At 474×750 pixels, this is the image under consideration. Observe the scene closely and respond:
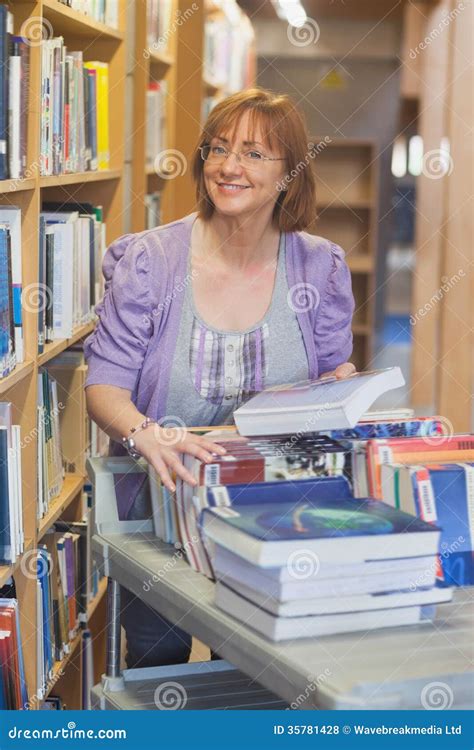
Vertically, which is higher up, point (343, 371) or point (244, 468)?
point (343, 371)

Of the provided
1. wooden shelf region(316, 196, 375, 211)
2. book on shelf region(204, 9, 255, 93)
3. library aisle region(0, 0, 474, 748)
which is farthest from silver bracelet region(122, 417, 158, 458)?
wooden shelf region(316, 196, 375, 211)

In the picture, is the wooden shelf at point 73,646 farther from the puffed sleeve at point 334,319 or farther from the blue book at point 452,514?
the blue book at point 452,514

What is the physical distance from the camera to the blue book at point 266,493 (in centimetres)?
166

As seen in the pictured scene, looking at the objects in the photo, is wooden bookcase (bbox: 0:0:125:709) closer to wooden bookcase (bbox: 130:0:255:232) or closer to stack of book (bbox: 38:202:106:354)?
stack of book (bbox: 38:202:106:354)

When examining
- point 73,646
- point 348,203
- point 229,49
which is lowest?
point 73,646

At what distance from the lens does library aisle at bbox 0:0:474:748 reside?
148 cm

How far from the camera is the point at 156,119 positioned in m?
4.59

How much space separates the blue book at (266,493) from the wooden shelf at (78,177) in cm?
99

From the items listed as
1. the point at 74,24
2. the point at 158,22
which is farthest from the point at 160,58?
the point at 74,24

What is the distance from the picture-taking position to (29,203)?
2.32 m

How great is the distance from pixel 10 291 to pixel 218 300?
431 millimetres

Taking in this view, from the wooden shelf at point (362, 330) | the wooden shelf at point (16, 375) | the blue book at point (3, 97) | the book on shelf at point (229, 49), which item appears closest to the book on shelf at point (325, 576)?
the wooden shelf at point (16, 375)

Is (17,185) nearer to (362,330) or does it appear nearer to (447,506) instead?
(447,506)

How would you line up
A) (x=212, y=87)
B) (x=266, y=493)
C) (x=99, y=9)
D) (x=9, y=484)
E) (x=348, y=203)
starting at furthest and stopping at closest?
(x=348, y=203), (x=212, y=87), (x=99, y=9), (x=9, y=484), (x=266, y=493)
